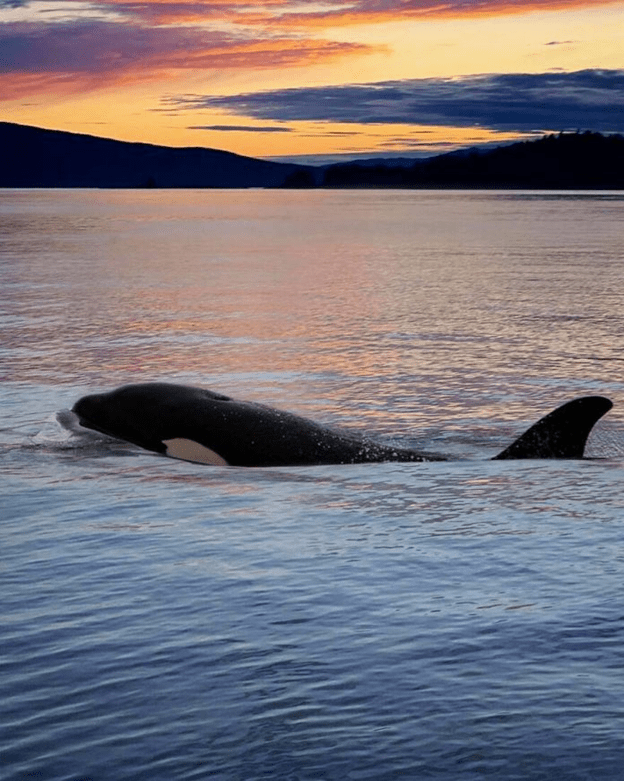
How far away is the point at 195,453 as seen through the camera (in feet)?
41.5

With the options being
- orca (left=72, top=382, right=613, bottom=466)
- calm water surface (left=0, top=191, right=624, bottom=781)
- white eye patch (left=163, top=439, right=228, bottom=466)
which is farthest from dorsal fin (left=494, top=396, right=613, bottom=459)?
white eye patch (left=163, top=439, right=228, bottom=466)

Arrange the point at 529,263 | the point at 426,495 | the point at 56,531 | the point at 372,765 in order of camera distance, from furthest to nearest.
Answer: the point at 529,263, the point at 426,495, the point at 56,531, the point at 372,765

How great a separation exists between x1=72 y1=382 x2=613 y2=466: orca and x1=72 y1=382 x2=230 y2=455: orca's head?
0.04 ft

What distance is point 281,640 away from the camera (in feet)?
24.6

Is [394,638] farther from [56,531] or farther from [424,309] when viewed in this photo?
[424,309]

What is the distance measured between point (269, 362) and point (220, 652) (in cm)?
1425

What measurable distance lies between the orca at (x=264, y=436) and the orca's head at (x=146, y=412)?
0.01 metres

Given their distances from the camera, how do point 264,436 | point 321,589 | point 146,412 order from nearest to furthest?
point 321,589, point 264,436, point 146,412

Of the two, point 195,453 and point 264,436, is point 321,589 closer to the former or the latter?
point 264,436

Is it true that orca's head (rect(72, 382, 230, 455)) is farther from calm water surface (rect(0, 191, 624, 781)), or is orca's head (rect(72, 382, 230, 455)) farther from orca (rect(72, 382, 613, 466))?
calm water surface (rect(0, 191, 624, 781))

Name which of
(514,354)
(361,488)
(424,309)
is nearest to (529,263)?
(424,309)

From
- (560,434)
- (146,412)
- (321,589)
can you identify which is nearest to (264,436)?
(146,412)

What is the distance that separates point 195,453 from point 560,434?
3.32 metres

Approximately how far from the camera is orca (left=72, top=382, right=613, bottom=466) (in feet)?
41.2
